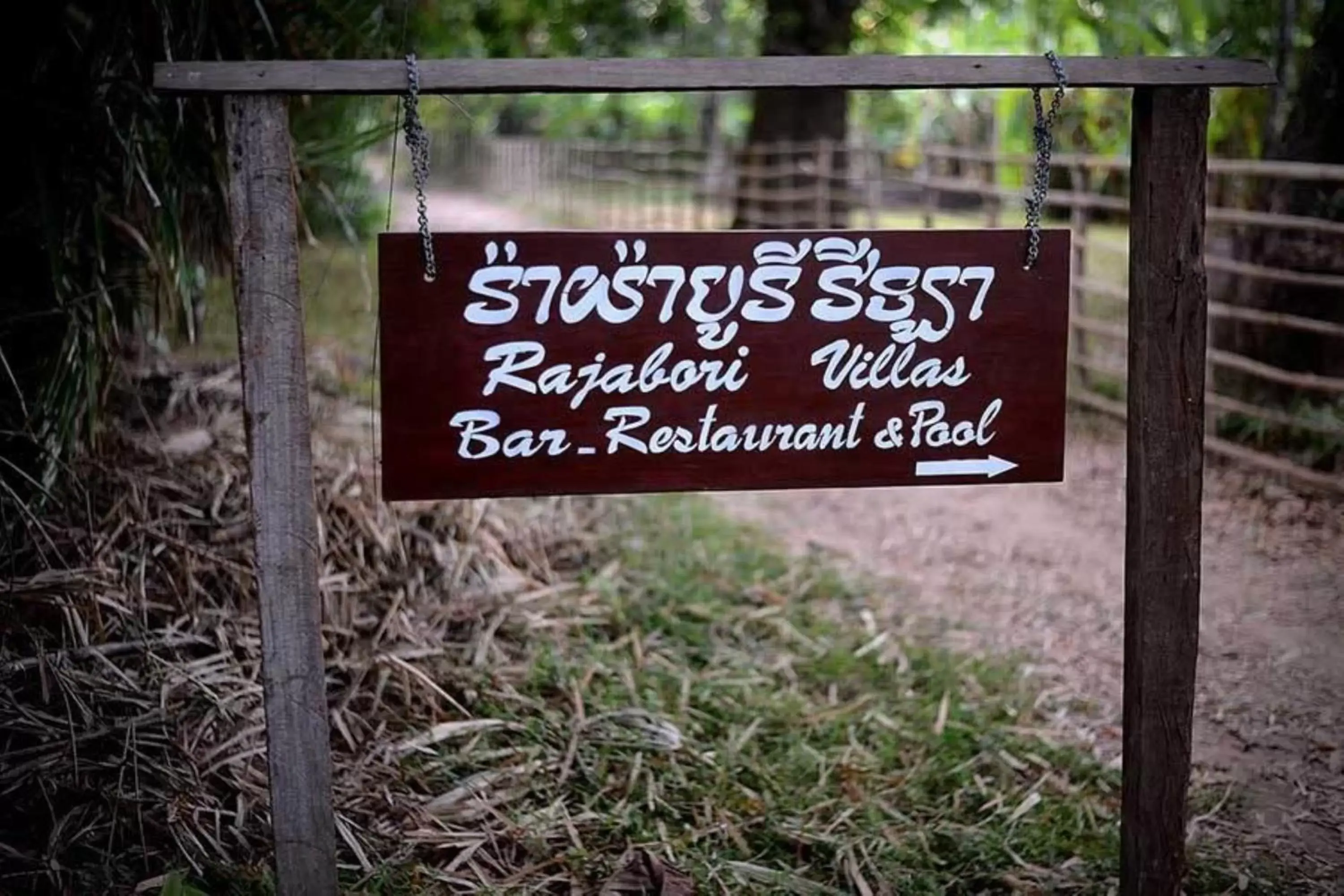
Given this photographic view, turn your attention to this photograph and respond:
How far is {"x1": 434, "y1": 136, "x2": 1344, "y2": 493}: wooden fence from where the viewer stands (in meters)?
5.95

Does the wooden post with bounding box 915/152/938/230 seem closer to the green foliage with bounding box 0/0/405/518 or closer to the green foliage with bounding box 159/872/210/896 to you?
the green foliage with bounding box 0/0/405/518

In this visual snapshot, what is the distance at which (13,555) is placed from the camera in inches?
114

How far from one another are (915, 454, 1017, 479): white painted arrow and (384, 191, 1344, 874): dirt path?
4.11 feet

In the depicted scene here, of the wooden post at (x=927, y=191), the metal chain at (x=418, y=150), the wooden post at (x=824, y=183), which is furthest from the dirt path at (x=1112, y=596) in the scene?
the wooden post at (x=824, y=183)

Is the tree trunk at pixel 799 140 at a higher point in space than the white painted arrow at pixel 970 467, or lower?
higher

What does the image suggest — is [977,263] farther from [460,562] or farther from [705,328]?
[460,562]

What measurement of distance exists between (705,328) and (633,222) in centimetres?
1415

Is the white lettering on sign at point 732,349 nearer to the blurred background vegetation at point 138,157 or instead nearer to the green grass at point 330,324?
the blurred background vegetation at point 138,157

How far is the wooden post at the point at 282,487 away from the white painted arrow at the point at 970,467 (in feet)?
3.37

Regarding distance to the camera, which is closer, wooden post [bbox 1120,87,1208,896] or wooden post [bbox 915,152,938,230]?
wooden post [bbox 1120,87,1208,896]

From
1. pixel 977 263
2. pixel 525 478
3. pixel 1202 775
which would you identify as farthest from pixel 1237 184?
pixel 525 478

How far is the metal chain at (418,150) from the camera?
85.3 inches

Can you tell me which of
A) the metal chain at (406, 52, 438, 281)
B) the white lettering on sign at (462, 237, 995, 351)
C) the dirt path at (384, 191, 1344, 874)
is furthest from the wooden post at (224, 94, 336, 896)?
the dirt path at (384, 191, 1344, 874)

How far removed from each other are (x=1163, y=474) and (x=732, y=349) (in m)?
0.78
